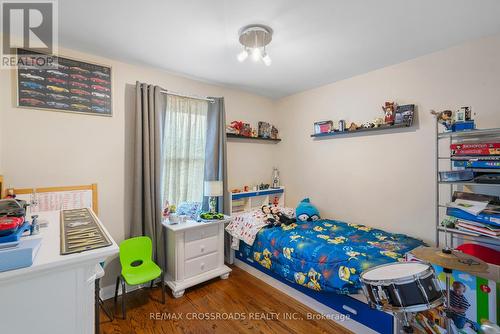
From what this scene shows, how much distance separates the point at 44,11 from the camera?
1.67 metres

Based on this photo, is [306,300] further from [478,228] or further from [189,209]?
[189,209]

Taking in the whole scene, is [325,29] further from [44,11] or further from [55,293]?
[55,293]

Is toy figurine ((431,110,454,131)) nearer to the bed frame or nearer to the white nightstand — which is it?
the bed frame

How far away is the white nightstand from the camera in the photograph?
2475 mm

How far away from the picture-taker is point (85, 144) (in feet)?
7.55

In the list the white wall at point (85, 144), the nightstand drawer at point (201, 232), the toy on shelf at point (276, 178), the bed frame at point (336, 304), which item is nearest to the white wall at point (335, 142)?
the white wall at point (85, 144)

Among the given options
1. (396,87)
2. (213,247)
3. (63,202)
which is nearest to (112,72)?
(63,202)

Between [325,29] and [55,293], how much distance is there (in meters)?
2.35

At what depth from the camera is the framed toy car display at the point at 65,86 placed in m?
2.01

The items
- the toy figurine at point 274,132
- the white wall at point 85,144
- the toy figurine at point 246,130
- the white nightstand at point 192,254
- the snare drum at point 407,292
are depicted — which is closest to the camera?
the snare drum at point 407,292

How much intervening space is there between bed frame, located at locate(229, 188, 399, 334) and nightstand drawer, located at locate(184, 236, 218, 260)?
19.4 inches

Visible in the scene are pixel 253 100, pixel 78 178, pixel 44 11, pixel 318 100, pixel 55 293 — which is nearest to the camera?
pixel 55 293

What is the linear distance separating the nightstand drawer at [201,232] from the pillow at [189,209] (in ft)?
0.80

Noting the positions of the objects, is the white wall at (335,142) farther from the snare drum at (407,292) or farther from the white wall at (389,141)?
the snare drum at (407,292)
